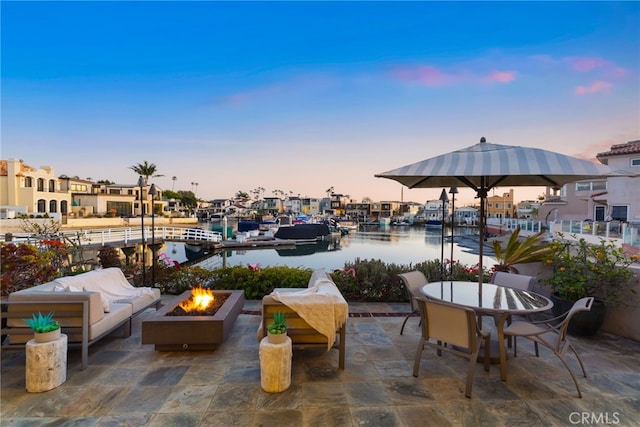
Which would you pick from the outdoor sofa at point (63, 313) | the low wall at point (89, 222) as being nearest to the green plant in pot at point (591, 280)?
the outdoor sofa at point (63, 313)

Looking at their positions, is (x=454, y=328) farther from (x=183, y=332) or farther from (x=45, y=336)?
(x=45, y=336)

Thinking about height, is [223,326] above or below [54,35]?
below

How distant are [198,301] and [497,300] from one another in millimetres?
3387

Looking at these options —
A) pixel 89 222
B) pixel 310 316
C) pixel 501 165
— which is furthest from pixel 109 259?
pixel 89 222

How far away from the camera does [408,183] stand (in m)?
3.66

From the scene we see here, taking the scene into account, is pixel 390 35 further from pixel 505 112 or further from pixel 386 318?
pixel 386 318

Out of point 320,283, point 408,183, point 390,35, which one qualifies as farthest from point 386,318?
point 390,35

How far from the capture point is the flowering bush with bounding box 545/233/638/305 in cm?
351

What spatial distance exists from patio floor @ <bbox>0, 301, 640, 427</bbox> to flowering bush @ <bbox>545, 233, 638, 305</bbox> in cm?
66

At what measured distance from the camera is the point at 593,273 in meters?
3.61

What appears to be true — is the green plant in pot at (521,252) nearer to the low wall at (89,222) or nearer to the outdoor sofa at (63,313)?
the outdoor sofa at (63,313)

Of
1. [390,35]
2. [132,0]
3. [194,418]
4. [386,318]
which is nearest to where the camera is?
[194,418]

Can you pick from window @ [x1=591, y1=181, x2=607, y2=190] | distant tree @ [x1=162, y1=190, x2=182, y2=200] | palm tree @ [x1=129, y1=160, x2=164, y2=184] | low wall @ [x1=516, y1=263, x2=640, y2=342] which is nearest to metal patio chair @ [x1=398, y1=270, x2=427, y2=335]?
low wall @ [x1=516, y1=263, x2=640, y2=342]

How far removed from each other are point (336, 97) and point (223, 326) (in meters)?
10.3
